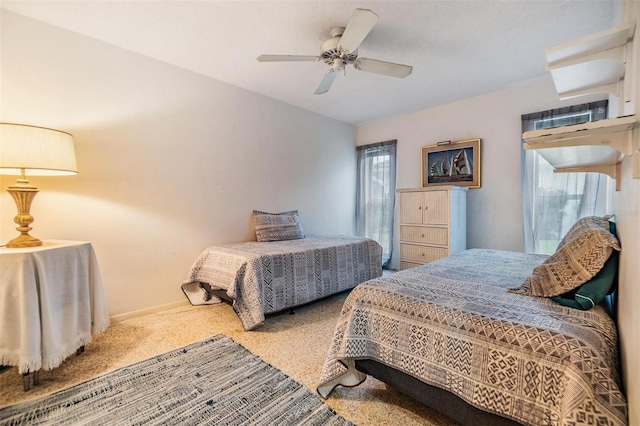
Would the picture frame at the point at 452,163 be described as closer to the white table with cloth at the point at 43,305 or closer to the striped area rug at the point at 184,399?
the striped area rug at the point at 184,399

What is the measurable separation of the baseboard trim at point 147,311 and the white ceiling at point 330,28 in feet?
7.95

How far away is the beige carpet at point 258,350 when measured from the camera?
142 centimetres

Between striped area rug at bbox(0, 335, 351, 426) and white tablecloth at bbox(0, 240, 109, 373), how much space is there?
0.84 ft

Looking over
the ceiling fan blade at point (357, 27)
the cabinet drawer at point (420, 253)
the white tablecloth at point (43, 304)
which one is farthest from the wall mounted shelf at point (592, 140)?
the white tablecloth at point (43, 304)

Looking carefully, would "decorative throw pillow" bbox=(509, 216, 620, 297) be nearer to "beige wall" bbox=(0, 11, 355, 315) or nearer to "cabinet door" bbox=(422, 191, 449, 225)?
"cabinet door" bbox=(422, 191, 449, 225)

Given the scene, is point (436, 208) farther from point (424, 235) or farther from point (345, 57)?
point (345, 57)

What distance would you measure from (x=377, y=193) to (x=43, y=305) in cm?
403

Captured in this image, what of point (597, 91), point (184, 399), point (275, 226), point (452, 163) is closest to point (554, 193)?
point (452, 163)

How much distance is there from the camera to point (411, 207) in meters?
3.71

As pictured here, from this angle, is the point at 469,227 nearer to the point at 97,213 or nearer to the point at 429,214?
the point at 429,214

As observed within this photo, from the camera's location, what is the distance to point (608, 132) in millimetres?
850

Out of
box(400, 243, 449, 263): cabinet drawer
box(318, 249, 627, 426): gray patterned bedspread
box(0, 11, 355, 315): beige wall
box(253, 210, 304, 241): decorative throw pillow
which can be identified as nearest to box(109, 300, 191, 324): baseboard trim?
box(0, 11, 355, 315): beige wall

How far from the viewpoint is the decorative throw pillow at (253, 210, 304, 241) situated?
338cm

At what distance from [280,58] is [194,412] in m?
2.28
